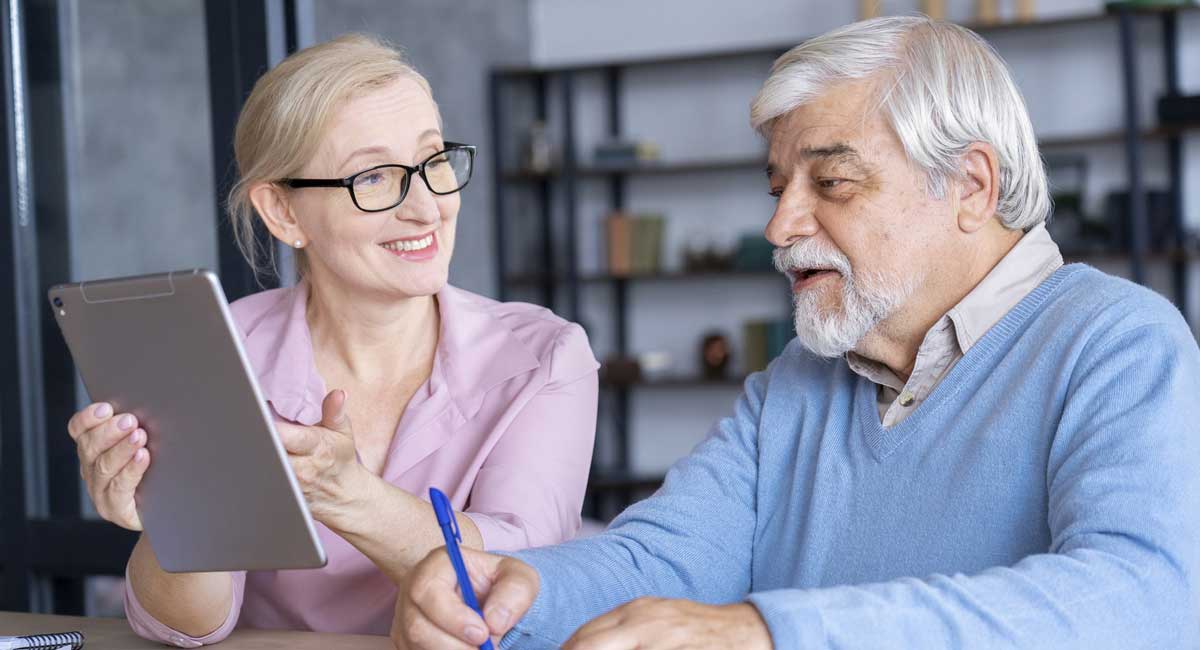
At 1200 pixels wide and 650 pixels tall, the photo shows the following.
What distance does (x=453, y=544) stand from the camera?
1.17 m

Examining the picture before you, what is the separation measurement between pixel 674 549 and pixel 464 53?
4.51 metres

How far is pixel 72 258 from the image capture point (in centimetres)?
267

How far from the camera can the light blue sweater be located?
3.60 feet

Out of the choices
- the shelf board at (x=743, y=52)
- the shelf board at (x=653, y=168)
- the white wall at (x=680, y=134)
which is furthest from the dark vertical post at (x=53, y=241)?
the white wall at (x=680, y=134)

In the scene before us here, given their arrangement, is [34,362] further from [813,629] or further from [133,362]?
[813,629]

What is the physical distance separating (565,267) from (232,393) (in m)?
5.04

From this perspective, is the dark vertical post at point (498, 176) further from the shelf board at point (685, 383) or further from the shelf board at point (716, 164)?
the shelf board at point (685, 383)

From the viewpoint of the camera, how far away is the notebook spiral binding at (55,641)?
4.69 ft

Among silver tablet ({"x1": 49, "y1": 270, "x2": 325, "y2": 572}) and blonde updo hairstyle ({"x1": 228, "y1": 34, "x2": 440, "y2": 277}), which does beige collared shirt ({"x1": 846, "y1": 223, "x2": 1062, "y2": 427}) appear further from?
blonde updo hairstyle ({"x1": 228, "y1": 34, "x2": 440, "y2": 277})

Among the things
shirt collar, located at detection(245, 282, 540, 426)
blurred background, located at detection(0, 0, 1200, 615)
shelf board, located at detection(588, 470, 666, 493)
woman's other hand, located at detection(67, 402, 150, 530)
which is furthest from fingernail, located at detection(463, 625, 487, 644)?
shelf board, located at detection(588, 470, 666, 493)

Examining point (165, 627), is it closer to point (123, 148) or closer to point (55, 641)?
point (55, 641)

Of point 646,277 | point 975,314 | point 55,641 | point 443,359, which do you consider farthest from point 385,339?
point 646,277

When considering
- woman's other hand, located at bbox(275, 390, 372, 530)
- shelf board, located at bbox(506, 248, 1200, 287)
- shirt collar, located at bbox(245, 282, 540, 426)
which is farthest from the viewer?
shelf board, located at bbox(506, 248, 1200, 287)

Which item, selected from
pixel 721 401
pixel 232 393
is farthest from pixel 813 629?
pixel 721 401
